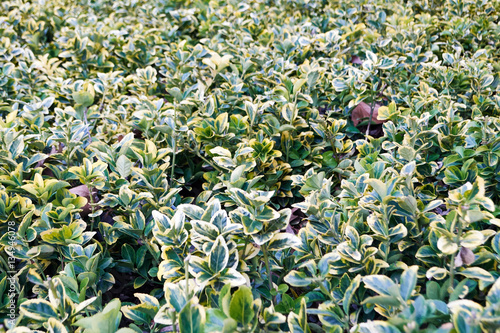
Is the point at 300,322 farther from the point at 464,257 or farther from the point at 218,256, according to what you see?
the point at 464,257

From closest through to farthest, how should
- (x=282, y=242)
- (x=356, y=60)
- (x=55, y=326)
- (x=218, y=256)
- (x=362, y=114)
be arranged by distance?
(x=55, y=326) → (x=218, y=256) → (x=282, y=242) → (x=362, y=114) → (x=356, y=60)

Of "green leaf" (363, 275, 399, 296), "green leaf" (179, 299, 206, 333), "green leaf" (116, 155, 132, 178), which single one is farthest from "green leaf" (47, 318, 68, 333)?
"green leaf" (363, 275, 399, 296)

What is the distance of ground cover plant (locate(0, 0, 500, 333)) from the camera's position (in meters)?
1.09

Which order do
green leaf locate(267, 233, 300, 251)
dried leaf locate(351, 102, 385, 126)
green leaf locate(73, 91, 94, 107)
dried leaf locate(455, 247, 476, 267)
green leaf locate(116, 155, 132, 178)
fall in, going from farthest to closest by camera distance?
dried leaf locate(351, 102, 385, 126) → green leaf locate(73, 91, 94, 107) → green leaf locate(116, 155, 132, 178) → green leaf locate(267, 233, 300, 251) → dried leaf locate(455, 247, 476, 267)

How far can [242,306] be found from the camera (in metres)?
0.96

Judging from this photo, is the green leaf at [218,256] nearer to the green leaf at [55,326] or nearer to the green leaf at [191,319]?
the green leaf at [191,319]

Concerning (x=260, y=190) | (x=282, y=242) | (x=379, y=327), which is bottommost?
(x=260, y=190)

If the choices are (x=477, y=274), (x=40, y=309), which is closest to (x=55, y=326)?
(x=40, y=309)

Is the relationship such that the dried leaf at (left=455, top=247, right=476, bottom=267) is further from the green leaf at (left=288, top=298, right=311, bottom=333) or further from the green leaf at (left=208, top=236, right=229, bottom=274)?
the green leaf at (left=208, top=236, right=229, bottom=274)

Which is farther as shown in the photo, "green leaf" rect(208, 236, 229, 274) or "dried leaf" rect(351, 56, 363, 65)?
"dried leaf" rect(351, 56, 363, 65)

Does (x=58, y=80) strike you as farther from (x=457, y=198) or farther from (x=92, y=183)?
(x=457, y=198)

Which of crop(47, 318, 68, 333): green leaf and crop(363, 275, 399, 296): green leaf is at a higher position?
crop(363, 275, 399, 296): green leaf

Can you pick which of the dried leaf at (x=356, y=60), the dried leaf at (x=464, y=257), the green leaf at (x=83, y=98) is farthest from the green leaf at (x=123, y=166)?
the dried leaf at (x=356, y=60)

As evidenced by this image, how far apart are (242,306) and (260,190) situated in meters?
0.76
